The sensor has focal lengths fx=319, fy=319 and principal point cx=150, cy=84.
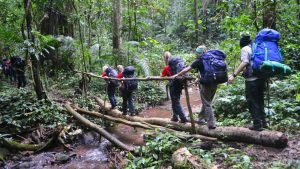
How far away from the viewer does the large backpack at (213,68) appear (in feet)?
22.5

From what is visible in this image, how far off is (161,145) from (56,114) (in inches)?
229

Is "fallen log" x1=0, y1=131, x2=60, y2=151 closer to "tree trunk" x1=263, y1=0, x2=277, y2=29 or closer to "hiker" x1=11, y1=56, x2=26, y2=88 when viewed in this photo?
"tree trunk" x1=263, y1=0, x2=277, y2=29

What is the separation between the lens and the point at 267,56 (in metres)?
6.17

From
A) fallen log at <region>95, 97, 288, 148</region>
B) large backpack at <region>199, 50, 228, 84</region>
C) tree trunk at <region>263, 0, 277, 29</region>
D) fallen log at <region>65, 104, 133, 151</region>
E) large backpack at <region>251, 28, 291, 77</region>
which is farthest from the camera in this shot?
tree trunk at <region>263, 0, 277, 29</region>

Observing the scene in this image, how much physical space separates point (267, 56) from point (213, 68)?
1.17 metres

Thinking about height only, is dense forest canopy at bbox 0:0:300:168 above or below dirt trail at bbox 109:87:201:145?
above

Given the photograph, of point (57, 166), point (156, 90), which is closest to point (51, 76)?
point (156, 90)

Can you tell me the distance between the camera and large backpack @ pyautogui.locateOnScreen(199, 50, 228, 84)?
22.5ft

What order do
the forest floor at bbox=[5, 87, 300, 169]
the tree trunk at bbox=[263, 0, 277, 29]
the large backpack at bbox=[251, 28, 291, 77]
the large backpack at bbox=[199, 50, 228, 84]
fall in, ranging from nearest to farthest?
the forest floor at bbox=[5, 87, 300, 169]
the large backpack at bbox=[251, 28, 291, 77]
the large backpack at bbox=[199, 50, 228, 84]
the tree trunk at bbox=[263, 0, 277, 29]

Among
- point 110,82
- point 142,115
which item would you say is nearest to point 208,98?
point 110,82

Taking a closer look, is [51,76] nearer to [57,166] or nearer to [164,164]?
[57,166]

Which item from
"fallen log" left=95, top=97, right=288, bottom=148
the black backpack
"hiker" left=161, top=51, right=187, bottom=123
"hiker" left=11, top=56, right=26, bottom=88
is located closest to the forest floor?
"fallen log" left=95, top=97, right=288, bottom=148

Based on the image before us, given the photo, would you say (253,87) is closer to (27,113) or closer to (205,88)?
(205,88)

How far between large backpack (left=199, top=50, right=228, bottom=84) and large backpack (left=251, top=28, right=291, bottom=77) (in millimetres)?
695
